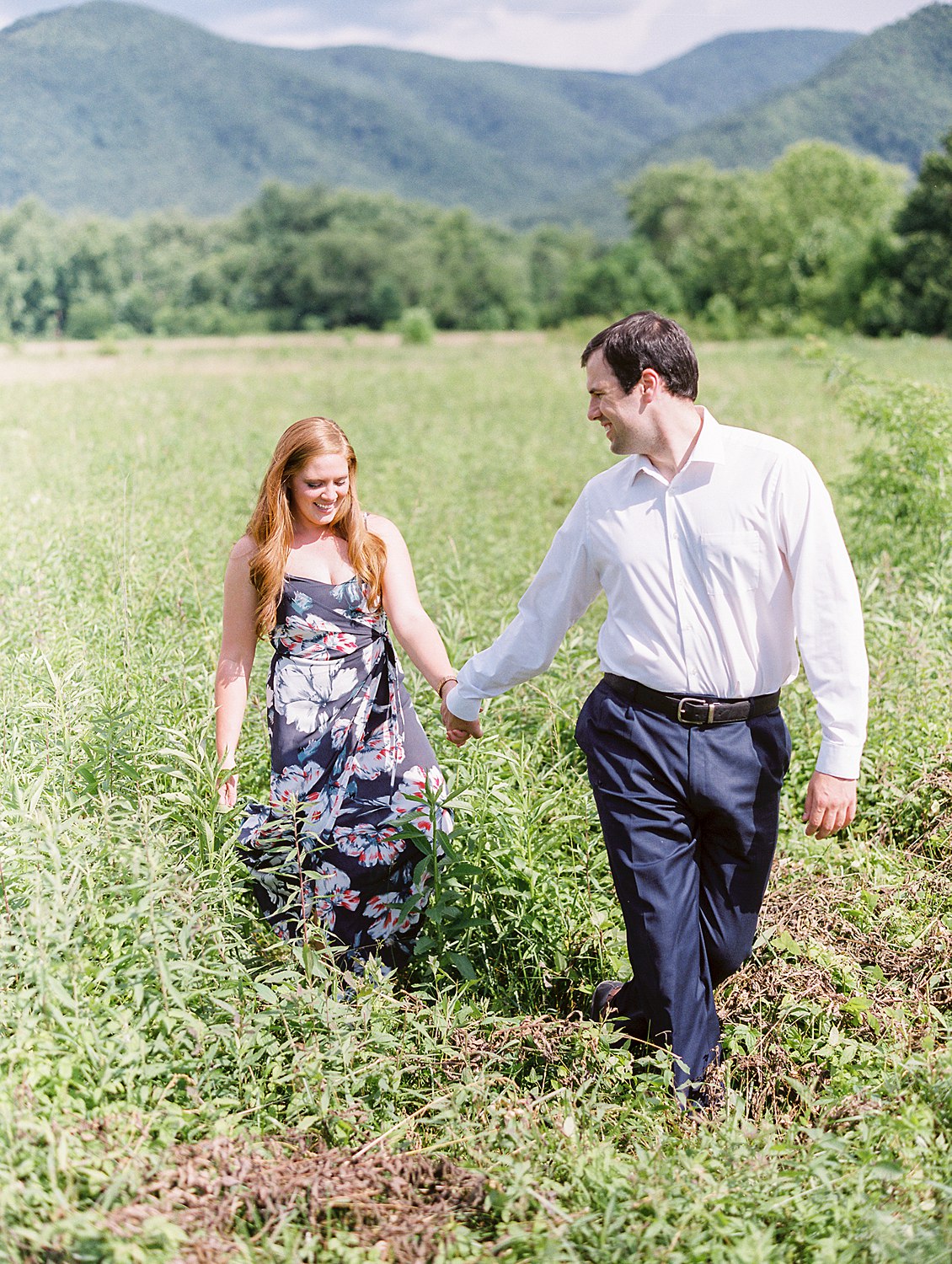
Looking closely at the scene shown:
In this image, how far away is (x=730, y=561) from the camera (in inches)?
113

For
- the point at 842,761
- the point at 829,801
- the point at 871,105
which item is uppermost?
the point at 871,105

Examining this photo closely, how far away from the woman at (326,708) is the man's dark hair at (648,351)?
1048 mm

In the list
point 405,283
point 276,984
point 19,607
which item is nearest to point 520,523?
point 19,607

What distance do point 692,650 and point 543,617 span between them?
1.71 feet

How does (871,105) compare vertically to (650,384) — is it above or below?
above

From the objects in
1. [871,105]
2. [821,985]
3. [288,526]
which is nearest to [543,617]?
[288,526]

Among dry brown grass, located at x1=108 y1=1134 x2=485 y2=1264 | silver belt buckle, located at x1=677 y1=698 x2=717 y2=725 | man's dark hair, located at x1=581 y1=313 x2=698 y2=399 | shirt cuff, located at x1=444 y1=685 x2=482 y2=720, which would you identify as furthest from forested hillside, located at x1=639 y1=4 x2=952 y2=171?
dry brown grass, located at x1=108 y1=1134 x2=485 y2=1264

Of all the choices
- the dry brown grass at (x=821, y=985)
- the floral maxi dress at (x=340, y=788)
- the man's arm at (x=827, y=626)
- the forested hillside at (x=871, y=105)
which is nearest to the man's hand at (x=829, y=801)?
the man's arm at (x=827, y=626)

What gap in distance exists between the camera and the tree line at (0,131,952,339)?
167ft

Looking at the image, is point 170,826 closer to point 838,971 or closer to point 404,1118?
point 404,1118

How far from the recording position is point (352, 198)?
103 meters

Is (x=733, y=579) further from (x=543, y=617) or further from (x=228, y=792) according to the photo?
(x=228, y=792)

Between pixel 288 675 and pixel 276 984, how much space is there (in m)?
0.98

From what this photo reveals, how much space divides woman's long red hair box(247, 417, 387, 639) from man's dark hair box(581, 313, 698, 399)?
38.4 inches
